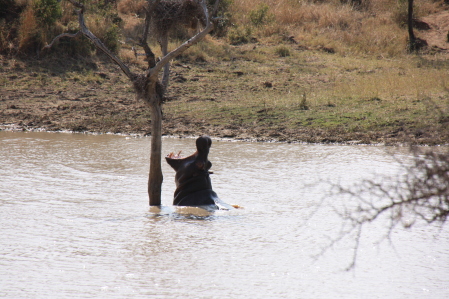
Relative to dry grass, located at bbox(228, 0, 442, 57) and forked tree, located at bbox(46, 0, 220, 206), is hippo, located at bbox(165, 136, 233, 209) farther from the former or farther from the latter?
dry grass, located at bbox(228, 0, 442, 57)

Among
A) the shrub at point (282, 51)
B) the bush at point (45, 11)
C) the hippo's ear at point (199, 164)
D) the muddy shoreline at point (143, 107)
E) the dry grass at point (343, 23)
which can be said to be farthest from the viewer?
the dry grass at point (343, 23)

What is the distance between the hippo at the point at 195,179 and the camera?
23.8 ft

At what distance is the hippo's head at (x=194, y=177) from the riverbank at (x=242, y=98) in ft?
17.0

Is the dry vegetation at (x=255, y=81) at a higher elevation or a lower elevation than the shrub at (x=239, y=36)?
lower

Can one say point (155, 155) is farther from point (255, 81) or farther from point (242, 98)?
point (255, 81)

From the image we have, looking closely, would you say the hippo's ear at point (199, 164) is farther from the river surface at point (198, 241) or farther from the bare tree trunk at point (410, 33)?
the bare tree trunk at point (410, 33)

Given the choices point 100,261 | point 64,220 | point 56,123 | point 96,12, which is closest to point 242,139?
point 56,123

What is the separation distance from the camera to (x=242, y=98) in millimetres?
15141

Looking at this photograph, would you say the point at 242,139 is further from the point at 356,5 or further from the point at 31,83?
the point at 356,5

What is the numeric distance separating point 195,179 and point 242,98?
795 cm

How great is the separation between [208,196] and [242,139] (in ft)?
17.5

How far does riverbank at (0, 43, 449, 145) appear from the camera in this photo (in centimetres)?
1290

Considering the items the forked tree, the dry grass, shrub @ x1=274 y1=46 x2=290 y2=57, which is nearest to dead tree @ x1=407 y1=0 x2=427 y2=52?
the dry grass

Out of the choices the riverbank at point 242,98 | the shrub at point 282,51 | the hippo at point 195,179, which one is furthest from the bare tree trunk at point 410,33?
the hippo at point 195,179
